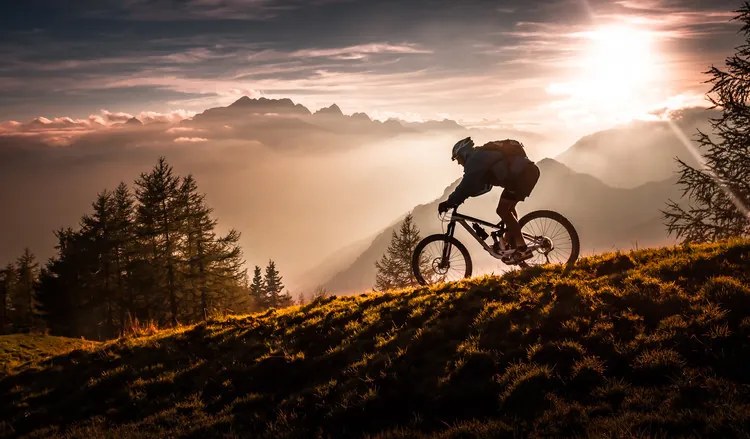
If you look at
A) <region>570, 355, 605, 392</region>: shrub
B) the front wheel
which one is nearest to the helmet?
the front wheel

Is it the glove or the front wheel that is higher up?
the glove

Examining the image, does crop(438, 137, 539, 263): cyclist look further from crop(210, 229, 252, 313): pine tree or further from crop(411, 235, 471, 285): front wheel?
crop(210, 229, 252, 313): pine tree

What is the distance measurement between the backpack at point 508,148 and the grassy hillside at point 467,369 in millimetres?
2370

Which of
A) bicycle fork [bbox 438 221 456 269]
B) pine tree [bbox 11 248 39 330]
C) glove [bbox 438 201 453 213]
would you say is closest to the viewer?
glove [bbox 438 201 453 213]

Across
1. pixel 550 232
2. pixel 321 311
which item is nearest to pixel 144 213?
pixel 321 311

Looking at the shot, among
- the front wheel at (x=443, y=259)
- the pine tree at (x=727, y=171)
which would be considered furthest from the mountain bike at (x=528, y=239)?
the pine tree at (x=727, y=171)

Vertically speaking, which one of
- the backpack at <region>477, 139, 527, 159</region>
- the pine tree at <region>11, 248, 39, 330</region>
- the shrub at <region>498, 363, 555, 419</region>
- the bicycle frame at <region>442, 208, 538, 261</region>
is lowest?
the pine tree at <region>11, 248, 39, 330</region>

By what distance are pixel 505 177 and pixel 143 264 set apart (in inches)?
1764

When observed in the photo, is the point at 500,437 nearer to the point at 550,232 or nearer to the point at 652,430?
the point at 652,430

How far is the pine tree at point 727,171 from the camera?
1952 centimetres

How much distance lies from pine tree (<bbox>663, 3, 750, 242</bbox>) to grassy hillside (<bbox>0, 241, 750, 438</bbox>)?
1336 centimetres

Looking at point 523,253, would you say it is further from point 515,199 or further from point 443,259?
point 443,259

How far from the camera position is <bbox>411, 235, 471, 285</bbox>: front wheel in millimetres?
11602

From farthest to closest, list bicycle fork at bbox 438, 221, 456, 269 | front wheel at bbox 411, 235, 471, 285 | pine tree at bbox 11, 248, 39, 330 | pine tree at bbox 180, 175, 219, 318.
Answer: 1. pine tree at bbox 11, 248, 39, 330
2. pine tree at bbox 180, 175, 219, 318
3. bicycle fork at bbox 438, 221, 456, 269
4. front wheel at bbox 411, 235, 471, 285
